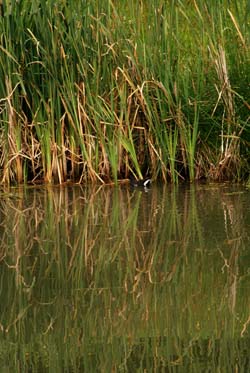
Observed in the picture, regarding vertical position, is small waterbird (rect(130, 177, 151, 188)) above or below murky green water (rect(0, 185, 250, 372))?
above

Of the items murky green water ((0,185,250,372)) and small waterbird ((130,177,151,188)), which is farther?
small waterbird ((130,177,151,188))

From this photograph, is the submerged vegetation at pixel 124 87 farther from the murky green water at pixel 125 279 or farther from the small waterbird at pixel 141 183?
the murky green water at pixel 125 279

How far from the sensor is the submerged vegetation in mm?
5582

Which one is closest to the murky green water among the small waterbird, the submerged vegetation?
the small waterbird

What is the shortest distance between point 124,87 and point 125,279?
6.49ft

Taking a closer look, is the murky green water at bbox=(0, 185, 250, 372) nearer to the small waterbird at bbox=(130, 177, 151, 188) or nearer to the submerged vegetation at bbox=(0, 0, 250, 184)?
the small waterbird at bbox=(130, 177, 151, 188)

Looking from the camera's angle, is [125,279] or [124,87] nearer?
[125,279]

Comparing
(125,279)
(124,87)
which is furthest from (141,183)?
(125,279)

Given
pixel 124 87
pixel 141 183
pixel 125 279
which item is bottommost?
pixel 125 279

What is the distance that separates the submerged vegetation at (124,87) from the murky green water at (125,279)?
0.67ft

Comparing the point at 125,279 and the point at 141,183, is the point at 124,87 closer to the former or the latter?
the point at 141,183

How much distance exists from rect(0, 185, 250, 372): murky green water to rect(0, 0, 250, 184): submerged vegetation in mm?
203

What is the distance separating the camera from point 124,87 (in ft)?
18.5

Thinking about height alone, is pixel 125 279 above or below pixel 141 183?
below
